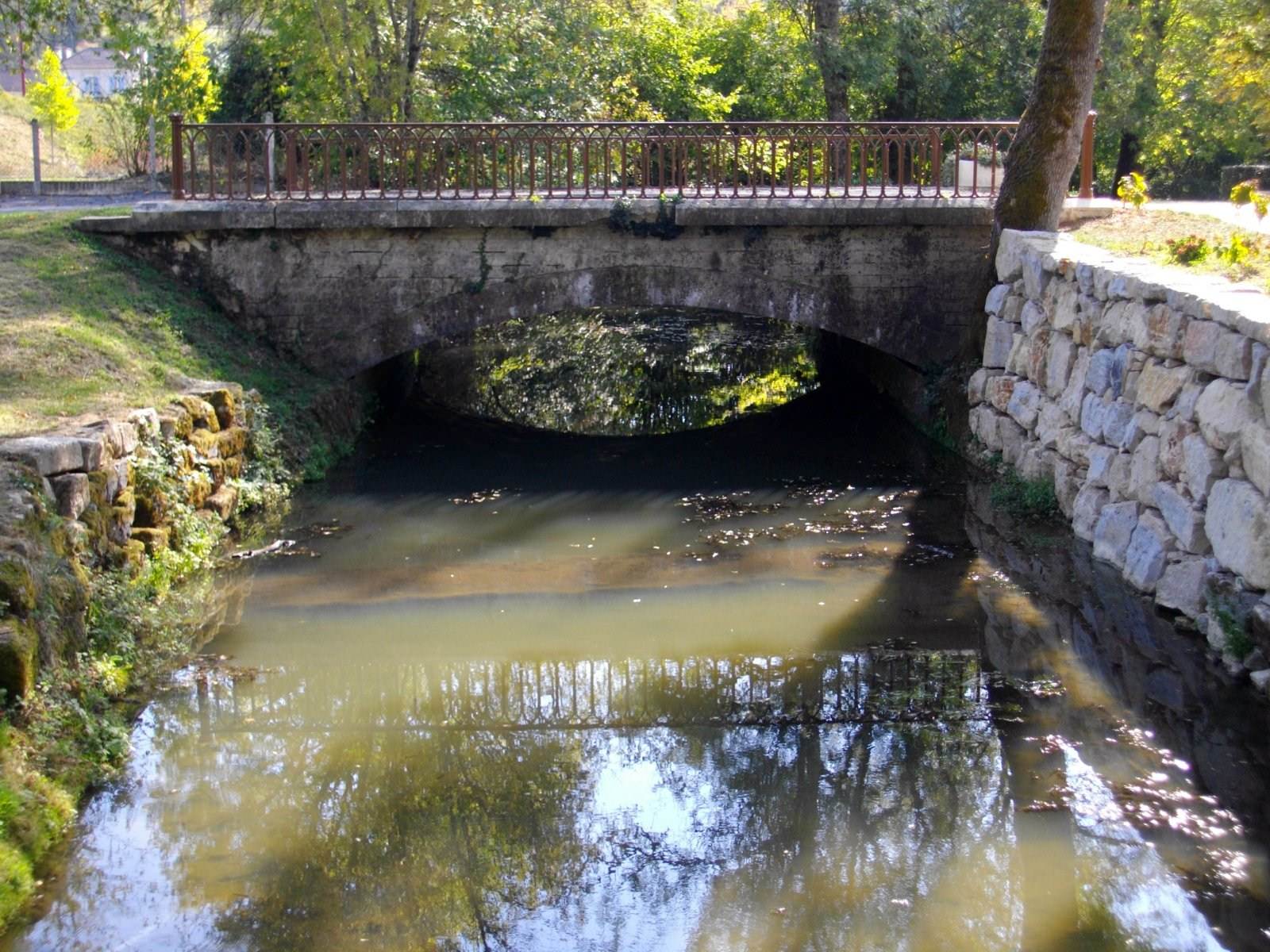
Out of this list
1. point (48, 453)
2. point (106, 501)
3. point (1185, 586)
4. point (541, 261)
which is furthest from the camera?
point (541, 261)

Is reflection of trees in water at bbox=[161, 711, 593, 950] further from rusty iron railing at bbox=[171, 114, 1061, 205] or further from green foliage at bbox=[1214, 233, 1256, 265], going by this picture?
rusty iron railing at bbox=[171, 114, 1061, 205]

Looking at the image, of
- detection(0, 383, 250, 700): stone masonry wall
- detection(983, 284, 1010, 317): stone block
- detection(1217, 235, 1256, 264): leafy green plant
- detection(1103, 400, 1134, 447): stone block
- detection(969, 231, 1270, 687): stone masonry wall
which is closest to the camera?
detection(0, 383, 250, 700): stone masonry wall

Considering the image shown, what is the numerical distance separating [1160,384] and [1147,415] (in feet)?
0.94

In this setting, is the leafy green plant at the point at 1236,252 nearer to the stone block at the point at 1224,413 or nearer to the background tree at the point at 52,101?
the stone block at the point at 1224,413

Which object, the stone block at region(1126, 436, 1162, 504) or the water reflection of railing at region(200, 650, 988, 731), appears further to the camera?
the stone block at region(1126, 436, 1162, 504)

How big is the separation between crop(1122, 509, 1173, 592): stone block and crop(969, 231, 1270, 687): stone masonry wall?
0.02m

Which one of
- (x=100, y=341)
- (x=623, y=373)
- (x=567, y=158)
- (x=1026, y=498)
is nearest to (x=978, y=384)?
(x=1026, y=498)

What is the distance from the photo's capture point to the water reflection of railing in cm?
737

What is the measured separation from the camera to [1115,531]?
9.51 metres

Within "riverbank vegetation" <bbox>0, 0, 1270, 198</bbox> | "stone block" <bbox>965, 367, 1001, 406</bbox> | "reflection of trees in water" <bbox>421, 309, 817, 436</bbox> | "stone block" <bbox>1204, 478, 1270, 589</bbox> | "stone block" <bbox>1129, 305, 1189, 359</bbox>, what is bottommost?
"reflection of trees in water" <bbox>421, 309, 817, 436</bbox>

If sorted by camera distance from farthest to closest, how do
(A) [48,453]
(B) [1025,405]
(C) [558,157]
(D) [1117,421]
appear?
(C) [558,157] < (B) [1025,405] < (D) [1117,421] < (A) [48,453]

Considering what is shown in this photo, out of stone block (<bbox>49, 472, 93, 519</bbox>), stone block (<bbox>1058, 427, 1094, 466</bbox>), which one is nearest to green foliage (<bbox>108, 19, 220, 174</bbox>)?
stone block (<bbox>49, 472, 93, 519</bbox>)

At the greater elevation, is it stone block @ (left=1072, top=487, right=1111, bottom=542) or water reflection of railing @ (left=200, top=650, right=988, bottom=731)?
stone block @ (left=1072, top=487, right=1111, bottom=542)

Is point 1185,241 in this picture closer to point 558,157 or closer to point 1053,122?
point 1053,122
